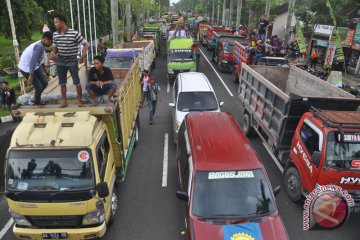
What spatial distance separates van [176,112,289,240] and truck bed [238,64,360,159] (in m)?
2.14

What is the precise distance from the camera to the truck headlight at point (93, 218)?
5797 mm

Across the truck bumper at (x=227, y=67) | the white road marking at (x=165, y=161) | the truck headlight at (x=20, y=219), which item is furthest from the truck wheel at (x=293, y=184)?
the truck bumper at (x=227, y=67)

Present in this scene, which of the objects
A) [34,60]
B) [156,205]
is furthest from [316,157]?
[34,60]

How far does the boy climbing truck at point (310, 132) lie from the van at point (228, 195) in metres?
1.52

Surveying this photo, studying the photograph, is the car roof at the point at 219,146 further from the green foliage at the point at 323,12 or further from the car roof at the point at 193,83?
the green foliage at the point at 323,12

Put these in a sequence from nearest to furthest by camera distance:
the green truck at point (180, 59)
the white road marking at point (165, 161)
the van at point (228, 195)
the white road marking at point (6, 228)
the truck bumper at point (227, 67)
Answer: the van at point (228, 195), the white road marking at point (6, 228), the white road marking at point (165, 161), the green truck at point (180, 59), the truck bumper at point (227, 67)

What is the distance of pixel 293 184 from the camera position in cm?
783

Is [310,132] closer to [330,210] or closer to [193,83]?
[330,210]

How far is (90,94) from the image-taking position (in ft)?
23.9

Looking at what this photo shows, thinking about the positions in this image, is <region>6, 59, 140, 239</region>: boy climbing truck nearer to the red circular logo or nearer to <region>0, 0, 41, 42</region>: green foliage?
the red circular logo

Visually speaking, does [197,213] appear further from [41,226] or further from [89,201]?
[41,226]

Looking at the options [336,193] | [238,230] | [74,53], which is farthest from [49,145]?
[336,193]

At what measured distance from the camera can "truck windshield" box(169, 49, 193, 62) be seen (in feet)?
64.1

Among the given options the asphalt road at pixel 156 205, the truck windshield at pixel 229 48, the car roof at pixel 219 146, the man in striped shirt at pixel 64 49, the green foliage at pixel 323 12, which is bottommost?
the asphalt road at pixel 156 205
